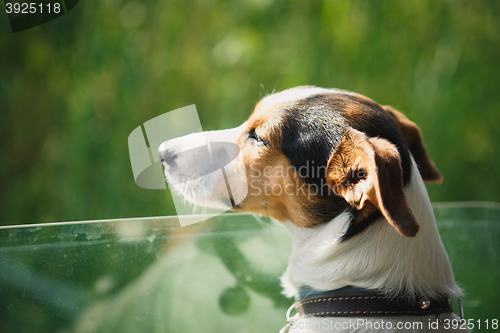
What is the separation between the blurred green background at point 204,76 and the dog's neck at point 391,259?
1475 millimetres

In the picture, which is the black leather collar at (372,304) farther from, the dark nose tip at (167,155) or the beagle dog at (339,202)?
the dark nose tip at (167,155)

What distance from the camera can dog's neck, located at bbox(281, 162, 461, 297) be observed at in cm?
102

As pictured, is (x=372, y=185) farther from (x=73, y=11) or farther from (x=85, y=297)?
(x=73, y=11)

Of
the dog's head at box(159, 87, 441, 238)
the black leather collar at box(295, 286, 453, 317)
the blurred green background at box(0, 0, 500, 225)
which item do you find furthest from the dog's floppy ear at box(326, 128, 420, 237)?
the blurred green background at box(0, 0, 500, 225)

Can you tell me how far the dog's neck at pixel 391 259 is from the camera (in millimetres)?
1017

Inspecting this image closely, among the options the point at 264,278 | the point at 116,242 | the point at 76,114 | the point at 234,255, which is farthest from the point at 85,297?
the point at 76,114

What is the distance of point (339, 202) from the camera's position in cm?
112

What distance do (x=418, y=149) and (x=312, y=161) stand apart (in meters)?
0.55

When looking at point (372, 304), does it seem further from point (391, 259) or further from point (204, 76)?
point (204, 76)

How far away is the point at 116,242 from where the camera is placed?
131 cm

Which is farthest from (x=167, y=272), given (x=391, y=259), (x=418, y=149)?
(x=418, y=149)

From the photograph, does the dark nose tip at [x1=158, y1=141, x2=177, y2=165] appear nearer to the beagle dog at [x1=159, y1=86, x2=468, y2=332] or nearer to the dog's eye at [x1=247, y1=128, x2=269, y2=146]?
the beagle dog at [x1=159, y1=86, x2=468, y2=332]

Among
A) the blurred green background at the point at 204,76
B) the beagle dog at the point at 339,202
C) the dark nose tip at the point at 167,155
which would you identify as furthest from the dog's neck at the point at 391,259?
the blurred green background at the point at 204,76

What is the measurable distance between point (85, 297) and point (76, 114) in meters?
1.66
